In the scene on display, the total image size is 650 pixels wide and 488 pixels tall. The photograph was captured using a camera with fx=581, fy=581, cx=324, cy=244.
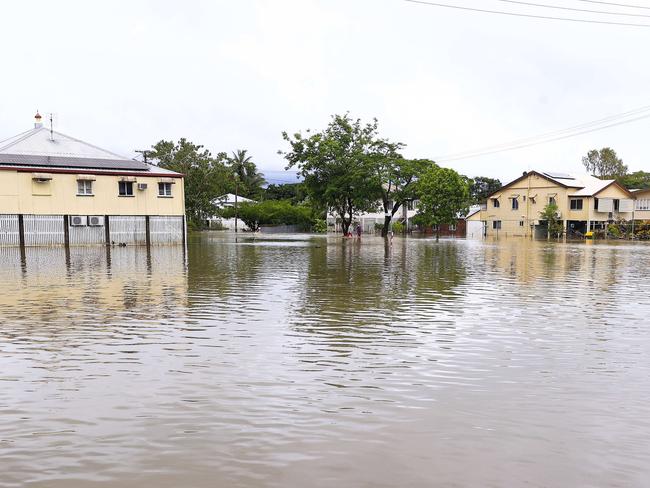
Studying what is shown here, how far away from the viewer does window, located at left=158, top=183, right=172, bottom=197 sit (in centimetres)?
4553

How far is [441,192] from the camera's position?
5894 cm

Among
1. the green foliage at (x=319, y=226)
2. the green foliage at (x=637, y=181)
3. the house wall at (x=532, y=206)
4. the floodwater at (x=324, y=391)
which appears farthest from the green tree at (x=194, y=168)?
the green foliage at (x=637, y=181)

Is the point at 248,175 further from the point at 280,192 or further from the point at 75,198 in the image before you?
the point at 75,198

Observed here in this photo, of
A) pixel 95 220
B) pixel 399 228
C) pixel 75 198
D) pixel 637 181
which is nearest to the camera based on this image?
pixel 75 198

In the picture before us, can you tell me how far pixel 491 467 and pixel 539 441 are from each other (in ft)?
2.92

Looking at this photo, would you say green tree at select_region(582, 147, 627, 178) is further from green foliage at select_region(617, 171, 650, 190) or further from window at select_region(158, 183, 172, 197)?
window at select_region(158, 183, 172, 197)

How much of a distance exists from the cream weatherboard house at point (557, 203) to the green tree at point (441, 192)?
78.0 ft

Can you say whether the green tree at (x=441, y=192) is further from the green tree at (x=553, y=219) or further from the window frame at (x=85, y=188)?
the window frame at (x=85, y=188)

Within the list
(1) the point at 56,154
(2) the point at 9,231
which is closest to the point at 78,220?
(2) the point at 9,231

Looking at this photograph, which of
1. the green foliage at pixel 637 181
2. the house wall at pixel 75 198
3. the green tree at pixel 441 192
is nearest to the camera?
the house wall at pixel 75 198

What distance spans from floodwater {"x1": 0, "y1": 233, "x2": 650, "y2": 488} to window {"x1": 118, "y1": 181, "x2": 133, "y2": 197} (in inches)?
1164

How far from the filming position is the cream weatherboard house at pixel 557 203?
75.5 metres

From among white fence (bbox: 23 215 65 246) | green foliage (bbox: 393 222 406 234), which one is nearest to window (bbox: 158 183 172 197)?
white fence (bbox: 23 215 65 246)

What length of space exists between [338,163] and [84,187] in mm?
26265
